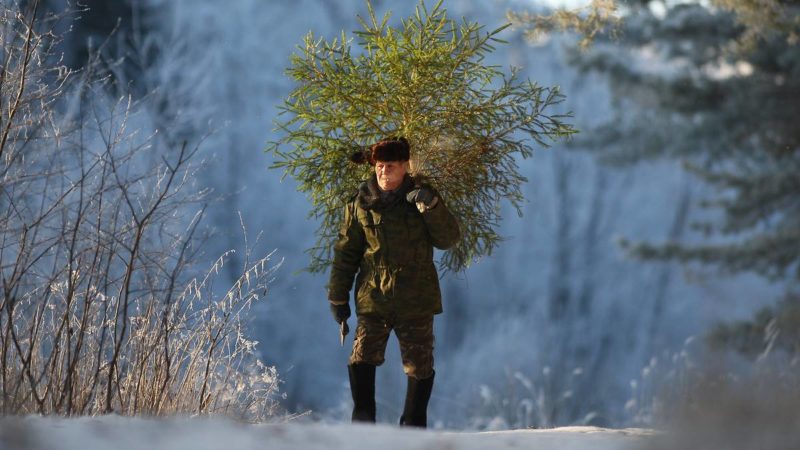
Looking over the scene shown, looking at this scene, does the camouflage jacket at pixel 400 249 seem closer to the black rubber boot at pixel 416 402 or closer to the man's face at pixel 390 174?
the man's face at pixel 390 174

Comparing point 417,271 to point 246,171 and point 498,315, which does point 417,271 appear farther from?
point 246,171

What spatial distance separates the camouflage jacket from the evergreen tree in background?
7.25 metres

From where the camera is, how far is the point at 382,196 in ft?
14.5

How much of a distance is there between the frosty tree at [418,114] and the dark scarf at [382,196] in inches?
13.6

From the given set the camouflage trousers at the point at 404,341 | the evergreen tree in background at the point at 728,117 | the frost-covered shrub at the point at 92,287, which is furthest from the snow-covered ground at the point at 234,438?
the evergreen tree in background at the point at 728,117

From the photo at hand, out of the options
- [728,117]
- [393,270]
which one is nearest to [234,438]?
[393,270]

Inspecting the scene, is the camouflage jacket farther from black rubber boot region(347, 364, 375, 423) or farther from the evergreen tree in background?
the evergreen tree in background

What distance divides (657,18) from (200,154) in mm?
13185

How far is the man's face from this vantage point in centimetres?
441

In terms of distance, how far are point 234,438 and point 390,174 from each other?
1.97 meters

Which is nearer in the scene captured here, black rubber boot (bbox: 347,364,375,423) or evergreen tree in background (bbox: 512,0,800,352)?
black rubber boot (bbox: 347,364,375,423)

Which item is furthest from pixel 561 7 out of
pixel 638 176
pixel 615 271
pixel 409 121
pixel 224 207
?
pixel 638 176

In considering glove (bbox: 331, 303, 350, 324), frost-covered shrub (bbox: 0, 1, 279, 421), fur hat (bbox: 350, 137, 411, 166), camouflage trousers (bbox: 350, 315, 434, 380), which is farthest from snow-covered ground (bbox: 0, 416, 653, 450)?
fur hat (bbox: 350, 137, 411, 166)

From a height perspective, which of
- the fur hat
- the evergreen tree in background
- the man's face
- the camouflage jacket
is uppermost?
the evergreen tree in background
